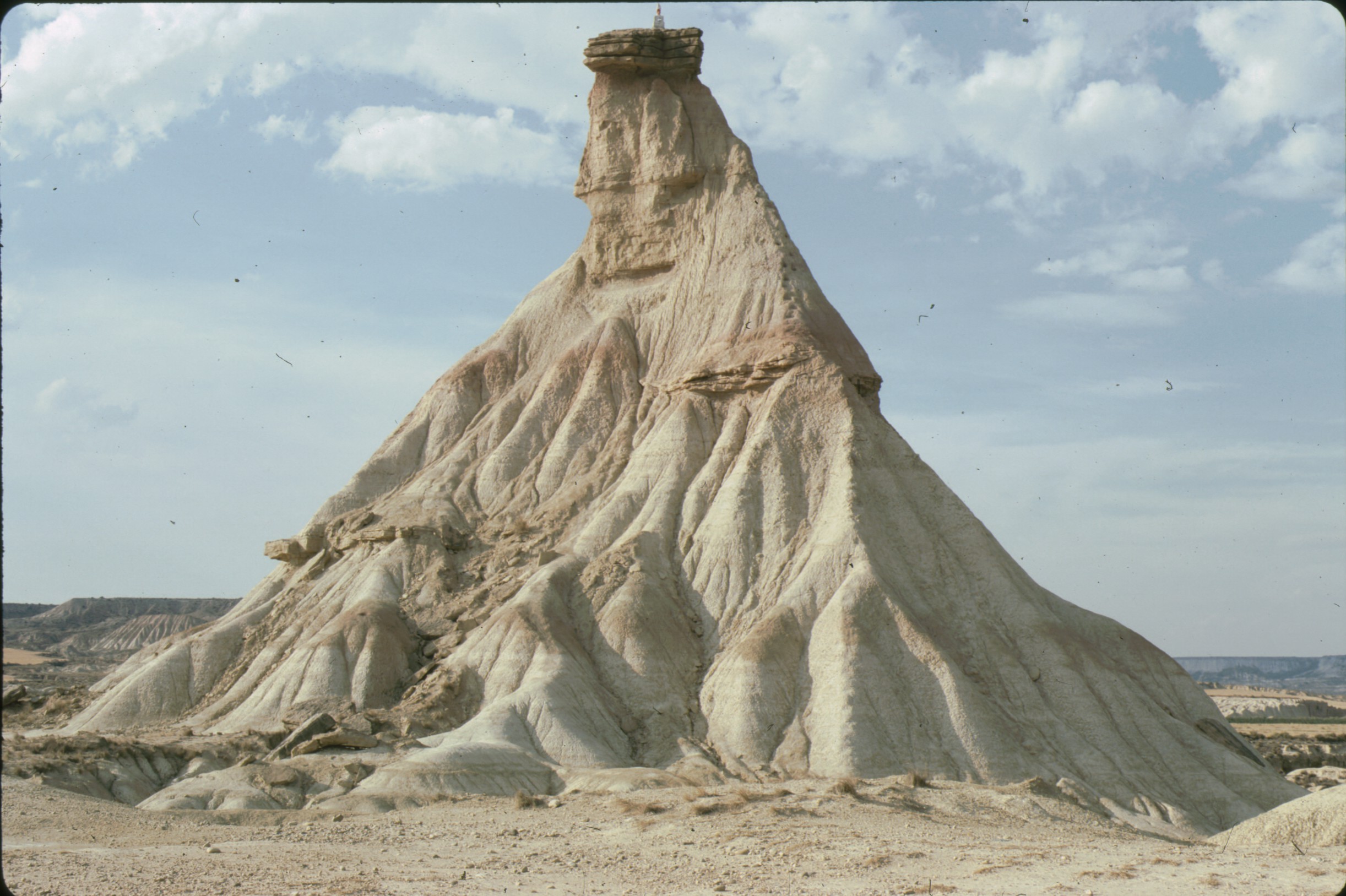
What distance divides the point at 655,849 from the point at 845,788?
19.6 ft

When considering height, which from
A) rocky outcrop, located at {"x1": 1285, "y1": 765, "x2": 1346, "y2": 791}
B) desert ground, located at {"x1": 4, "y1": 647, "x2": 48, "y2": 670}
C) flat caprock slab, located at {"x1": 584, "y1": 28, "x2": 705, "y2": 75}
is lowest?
rocky outcrop, located at {"x1": 1285, "y1": 765, "x2": 1346, "y2": 791}

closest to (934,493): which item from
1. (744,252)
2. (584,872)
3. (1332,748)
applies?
(744,252)

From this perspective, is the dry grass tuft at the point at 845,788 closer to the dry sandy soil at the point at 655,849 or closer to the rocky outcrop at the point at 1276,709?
the dry sandy soil at the point at 655,849

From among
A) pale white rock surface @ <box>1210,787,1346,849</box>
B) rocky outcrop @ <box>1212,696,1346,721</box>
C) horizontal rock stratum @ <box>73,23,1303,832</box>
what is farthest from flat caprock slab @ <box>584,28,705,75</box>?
rocky outcrop @ <box>1212,696,1346,721</box>

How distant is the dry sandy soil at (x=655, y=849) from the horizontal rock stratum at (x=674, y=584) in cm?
363

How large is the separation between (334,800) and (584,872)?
9.84m

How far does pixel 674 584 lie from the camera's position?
131 ft

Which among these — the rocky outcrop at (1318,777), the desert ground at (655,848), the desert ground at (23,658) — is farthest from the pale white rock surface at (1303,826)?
the desert ground at (23,658)

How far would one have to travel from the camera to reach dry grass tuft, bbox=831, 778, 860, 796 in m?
26.0

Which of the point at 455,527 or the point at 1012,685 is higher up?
the point at 455,527

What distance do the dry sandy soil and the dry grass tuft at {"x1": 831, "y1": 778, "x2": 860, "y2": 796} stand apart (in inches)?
11.2

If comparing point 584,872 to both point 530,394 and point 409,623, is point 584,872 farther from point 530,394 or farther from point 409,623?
point 530,394

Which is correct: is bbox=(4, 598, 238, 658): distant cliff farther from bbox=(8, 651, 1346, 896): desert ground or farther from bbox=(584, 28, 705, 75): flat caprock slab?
bbox=(8, 651, 1346, 896): desert ground

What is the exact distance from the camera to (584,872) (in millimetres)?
20031
